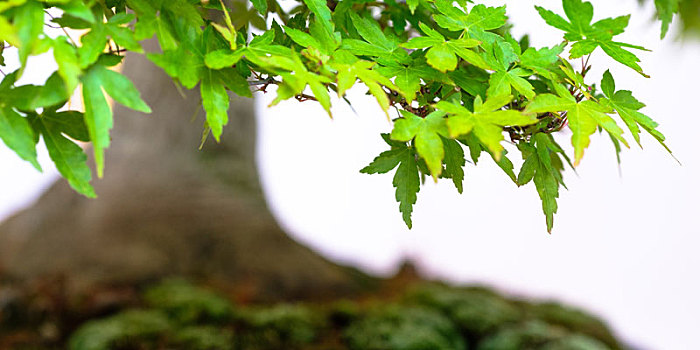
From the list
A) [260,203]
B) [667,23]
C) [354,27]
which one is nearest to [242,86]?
[354,27]

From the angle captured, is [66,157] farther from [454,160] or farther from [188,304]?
[188,304]

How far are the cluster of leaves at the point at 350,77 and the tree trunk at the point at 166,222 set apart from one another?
2057 millimetres

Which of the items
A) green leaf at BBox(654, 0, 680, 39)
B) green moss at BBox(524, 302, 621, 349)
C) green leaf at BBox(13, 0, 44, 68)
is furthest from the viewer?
green moss at BBox(524, 302, 621, 349)

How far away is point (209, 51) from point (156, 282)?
7.12ft

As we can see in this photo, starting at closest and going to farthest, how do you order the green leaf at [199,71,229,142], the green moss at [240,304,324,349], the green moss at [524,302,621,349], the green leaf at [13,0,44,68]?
the green leaf at [13,0,44,68] → the green leaf at [199,71,229,142] → the green moss at [240,304,324,349] → the green moss at [524,302,621,349]

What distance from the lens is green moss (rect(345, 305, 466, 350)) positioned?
7.48 ft

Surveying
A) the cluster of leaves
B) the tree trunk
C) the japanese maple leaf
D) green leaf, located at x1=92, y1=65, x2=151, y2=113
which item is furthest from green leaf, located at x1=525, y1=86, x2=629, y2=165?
the tree trunk

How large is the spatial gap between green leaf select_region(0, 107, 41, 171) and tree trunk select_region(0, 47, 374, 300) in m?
2.04

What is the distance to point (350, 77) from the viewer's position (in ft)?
2.21

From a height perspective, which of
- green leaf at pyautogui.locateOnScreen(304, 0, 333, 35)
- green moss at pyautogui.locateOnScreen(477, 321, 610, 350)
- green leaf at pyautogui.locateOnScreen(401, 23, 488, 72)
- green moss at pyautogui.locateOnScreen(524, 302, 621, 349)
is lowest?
green moss at pyautogui.locateOnScreen(477, 321, 610, 350)

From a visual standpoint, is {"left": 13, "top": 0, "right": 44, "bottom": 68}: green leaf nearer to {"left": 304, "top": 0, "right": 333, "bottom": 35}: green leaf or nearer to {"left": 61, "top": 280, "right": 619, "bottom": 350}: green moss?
{"left": 304, "top": 0, "right": 333, "bottom": 35}: green leaf

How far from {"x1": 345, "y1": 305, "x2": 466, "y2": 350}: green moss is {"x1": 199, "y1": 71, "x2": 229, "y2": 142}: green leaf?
1.79 meters

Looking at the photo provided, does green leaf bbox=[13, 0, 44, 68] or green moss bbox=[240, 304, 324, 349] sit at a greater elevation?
green leaf bbox=[13, 0, 44, 68]

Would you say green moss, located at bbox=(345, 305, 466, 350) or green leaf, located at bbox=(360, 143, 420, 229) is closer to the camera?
green leaf, located at bbox=(360, 143, 420, 229)
